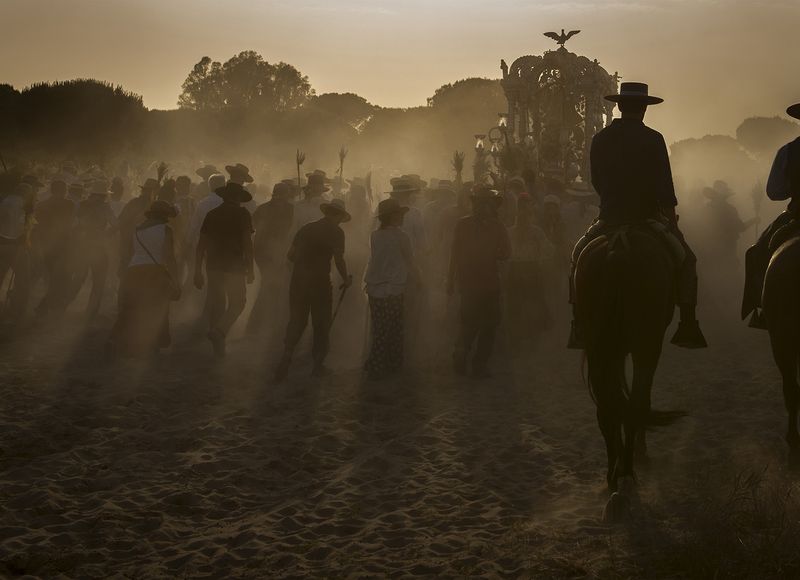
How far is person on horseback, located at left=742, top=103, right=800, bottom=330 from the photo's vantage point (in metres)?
7.30

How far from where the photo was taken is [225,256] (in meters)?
12.0

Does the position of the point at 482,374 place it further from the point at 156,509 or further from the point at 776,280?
the point at 156,509

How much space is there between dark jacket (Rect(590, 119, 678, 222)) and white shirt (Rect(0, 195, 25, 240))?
8.98m

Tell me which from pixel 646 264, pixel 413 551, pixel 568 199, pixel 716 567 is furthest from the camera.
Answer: pixel 568 199

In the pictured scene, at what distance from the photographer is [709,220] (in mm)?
16672

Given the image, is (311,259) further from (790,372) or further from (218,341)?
(790,372)

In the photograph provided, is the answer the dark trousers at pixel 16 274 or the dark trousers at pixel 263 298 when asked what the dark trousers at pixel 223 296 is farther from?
the dark trousers at pixel 16 274

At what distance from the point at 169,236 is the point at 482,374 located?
3.77m

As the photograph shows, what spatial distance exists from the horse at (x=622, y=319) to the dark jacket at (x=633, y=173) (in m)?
0.22

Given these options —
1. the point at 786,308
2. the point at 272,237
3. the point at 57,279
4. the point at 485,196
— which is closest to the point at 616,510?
the point at 786,308

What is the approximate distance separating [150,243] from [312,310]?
1.93 meters

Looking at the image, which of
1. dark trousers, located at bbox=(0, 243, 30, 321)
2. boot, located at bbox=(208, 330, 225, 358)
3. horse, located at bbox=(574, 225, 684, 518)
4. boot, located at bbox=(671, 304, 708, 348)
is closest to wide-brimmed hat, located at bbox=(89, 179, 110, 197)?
dark trousers, located at bbox=(0, 243, 30, 321)

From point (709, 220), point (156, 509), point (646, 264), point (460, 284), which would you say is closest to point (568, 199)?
point (709, 220)

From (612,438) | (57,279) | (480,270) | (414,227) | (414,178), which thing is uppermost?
(414,178)
